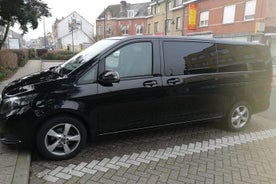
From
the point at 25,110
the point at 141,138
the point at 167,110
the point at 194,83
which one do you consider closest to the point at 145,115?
the point at 167,110

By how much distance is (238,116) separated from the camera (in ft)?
16.1

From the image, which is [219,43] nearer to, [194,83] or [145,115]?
[194,83]

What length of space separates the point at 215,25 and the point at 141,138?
21391mm

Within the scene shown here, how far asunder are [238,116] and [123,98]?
8.51ft

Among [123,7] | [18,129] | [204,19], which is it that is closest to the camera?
[18,129]

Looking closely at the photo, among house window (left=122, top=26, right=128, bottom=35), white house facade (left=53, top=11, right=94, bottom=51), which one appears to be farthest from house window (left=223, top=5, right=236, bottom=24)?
Result: white house facade (left=53, top=11, right=94, bottom=51)

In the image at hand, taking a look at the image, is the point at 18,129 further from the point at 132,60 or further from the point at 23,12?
the point at 23,12

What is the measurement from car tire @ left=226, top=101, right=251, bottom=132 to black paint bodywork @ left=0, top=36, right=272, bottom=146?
148 millimetres

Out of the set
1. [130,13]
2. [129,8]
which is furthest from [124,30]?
[129,8]

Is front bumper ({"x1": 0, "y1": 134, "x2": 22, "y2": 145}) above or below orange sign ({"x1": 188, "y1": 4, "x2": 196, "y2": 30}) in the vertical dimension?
below

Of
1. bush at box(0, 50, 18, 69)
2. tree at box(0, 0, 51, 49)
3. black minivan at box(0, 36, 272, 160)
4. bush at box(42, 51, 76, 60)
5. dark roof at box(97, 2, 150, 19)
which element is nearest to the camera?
black minivan at box(0, 36, 272, 160)

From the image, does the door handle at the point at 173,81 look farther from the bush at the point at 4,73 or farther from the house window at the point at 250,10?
the house window at the point at 250,10

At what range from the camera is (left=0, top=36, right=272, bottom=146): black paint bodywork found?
3229mm

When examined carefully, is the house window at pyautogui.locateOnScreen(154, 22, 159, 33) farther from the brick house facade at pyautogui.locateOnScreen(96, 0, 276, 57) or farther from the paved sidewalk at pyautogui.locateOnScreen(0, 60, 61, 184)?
the paved sidewalk at pyautogui.locateOnScreen(0, 60, 61, 184)
